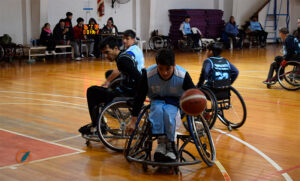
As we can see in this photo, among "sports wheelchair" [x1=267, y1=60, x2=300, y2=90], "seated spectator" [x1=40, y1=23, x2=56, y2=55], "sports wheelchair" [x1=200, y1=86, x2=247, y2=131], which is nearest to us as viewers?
"sports wheelchair" [x1=200, y1=86, x2=247, y2=131]

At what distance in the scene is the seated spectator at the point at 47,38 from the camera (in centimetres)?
1254

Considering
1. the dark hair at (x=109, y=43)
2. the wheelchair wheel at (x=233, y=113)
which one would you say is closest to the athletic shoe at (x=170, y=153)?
the dark hair at (x=109, y=43)

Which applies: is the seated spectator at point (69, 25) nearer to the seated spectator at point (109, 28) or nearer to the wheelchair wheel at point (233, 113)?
the seated spectator at point (109, 28)

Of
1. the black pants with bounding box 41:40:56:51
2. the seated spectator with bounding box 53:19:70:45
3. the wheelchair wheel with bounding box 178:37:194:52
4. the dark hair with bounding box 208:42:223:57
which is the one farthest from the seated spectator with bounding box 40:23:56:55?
the dark hair with bounding box 208:42:223:57

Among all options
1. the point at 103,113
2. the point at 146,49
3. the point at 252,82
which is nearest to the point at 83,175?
the point at 103,113

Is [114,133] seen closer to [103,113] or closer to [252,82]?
[103,113]

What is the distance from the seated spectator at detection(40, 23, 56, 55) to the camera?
1254 centimetres

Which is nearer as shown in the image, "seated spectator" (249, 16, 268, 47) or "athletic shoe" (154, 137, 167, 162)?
"athletic shoe" (154, 137, 167, 162)

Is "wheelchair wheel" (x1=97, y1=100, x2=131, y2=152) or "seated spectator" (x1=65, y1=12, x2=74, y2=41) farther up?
"seated spectator" (x1=65, y1=12, x2=74, y2=41)

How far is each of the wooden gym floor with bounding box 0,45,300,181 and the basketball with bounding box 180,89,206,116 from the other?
0.54m

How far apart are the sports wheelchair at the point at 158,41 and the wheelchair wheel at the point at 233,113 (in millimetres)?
9590

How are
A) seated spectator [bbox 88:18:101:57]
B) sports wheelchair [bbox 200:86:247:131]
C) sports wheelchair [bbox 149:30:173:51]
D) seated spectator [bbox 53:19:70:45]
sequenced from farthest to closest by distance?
sports wheelchair [bbox 149:30:173:51] < seated spectator [bbox 88:18:101:57] < seated spectator [bbox 53:19:70:45] < sports wheelchair [bbox 200:86:247:131]

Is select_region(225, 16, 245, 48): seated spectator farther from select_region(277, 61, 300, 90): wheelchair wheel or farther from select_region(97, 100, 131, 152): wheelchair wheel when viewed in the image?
select_region(97, 100, 131, 152): wheelchair wheel

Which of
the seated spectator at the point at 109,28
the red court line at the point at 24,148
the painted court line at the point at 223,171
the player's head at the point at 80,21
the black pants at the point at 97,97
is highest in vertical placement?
the player's head at the point at 80,21
